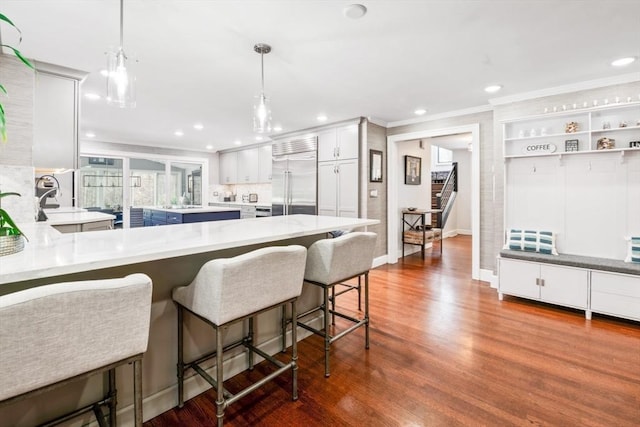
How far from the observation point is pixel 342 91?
3576 mm

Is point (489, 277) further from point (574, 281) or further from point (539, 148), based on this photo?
point (539, 148)

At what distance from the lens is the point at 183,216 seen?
16.8 feet

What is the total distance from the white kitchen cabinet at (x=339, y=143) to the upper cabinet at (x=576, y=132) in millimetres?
2025

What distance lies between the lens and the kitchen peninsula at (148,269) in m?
1.12

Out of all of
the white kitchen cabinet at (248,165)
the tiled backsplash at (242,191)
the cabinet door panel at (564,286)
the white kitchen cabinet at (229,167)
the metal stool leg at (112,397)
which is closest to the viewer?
the metal stool leg at (112,397)

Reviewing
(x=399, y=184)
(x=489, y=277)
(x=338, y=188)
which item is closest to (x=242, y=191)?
(x=338, y=188)

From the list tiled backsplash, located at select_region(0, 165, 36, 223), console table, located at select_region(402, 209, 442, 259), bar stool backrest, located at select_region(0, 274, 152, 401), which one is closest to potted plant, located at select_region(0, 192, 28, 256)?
bar stool backrest, located at select_region(0, 274, 152, 401)

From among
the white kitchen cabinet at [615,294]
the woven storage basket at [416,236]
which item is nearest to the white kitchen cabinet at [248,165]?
the woven storage basket at [416,236]

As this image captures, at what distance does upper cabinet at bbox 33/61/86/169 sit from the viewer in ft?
9.10

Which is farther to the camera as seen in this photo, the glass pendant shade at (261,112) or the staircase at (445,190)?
the staircase at (445,190)

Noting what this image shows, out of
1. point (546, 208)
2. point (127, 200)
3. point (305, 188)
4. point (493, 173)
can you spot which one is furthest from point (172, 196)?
point (546, 208)

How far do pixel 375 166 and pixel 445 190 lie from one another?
4.82m

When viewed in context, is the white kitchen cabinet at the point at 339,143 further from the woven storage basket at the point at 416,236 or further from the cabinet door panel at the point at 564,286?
the cabinet door panel at the point at 564,286

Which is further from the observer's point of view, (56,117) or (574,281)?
(574,281)
